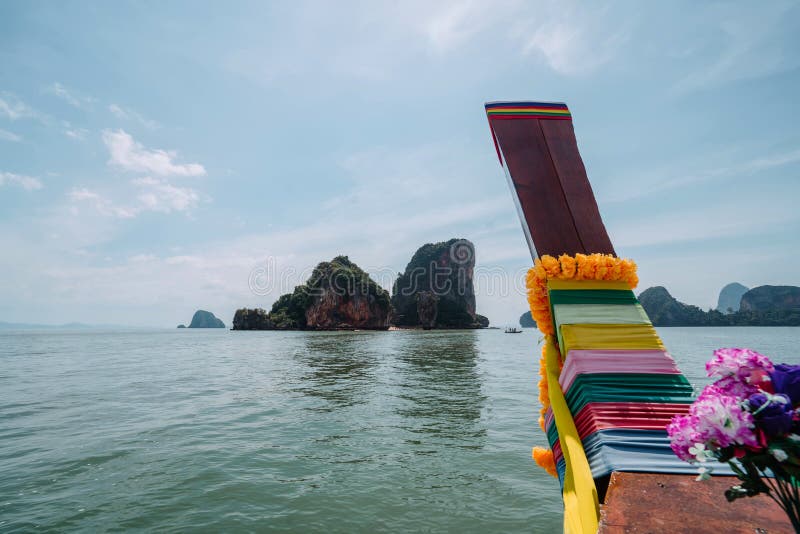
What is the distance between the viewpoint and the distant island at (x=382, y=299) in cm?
9906

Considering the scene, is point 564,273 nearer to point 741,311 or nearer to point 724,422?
point 724,422

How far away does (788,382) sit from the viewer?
1193 mm

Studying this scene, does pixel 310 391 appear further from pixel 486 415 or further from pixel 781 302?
pixel 781 302

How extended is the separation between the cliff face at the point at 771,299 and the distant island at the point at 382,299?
10672cm

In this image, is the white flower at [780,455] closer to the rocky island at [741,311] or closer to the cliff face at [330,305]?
the cliff face at [330,305]

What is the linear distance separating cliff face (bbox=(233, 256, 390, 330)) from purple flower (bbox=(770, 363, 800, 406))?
97934 millimetres

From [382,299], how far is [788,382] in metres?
105

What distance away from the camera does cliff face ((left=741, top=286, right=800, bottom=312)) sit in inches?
5256

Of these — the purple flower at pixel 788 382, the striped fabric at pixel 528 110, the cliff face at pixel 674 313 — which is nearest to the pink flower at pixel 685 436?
the purple flower at pixel 788 382

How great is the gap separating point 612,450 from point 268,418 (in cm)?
852

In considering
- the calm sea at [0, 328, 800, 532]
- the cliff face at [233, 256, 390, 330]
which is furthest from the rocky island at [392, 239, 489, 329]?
the calm sea at [0, 328, 800, 532]

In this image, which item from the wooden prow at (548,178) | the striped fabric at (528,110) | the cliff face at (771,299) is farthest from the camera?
the cliff face at (771,299)

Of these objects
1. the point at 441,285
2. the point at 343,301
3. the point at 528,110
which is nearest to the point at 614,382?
the point at 528,110

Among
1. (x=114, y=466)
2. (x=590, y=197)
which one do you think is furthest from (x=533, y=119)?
(x=114, y=466)
